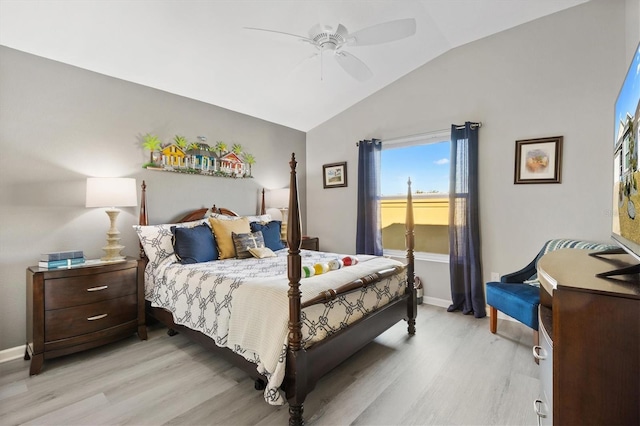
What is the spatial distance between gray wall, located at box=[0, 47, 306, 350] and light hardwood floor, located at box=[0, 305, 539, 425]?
2.99 ft

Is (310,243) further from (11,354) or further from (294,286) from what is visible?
(11,354)

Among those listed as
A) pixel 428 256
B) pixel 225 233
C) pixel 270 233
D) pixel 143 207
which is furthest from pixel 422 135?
pixel 143 207

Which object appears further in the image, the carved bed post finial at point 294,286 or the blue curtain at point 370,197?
the blue curtain at point 370,197

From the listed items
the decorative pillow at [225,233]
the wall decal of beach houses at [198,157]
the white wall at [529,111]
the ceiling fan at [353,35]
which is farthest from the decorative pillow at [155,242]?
the white wall at [529,111]

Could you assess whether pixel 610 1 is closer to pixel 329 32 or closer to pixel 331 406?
pixel 329 32

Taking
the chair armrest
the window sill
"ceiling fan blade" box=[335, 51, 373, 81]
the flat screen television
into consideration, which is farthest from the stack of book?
the chair armrest

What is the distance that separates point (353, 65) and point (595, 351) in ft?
8.26

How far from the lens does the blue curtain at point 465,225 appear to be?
11.0 feet

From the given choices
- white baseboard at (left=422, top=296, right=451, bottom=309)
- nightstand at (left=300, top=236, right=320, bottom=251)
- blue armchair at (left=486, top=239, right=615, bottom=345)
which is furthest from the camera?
nightstand at (left=300, top=236, right=320, bottom=251)

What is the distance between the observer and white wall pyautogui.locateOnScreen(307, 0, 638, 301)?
273cm

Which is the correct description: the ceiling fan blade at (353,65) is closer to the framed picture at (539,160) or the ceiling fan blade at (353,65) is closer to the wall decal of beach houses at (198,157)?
the framed picture at (539,160)

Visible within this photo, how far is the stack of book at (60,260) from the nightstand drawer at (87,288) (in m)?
0.14

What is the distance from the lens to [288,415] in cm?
183

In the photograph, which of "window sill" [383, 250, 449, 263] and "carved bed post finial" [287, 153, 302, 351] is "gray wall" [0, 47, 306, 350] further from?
"window sill" [383, 250, 449, 263]
